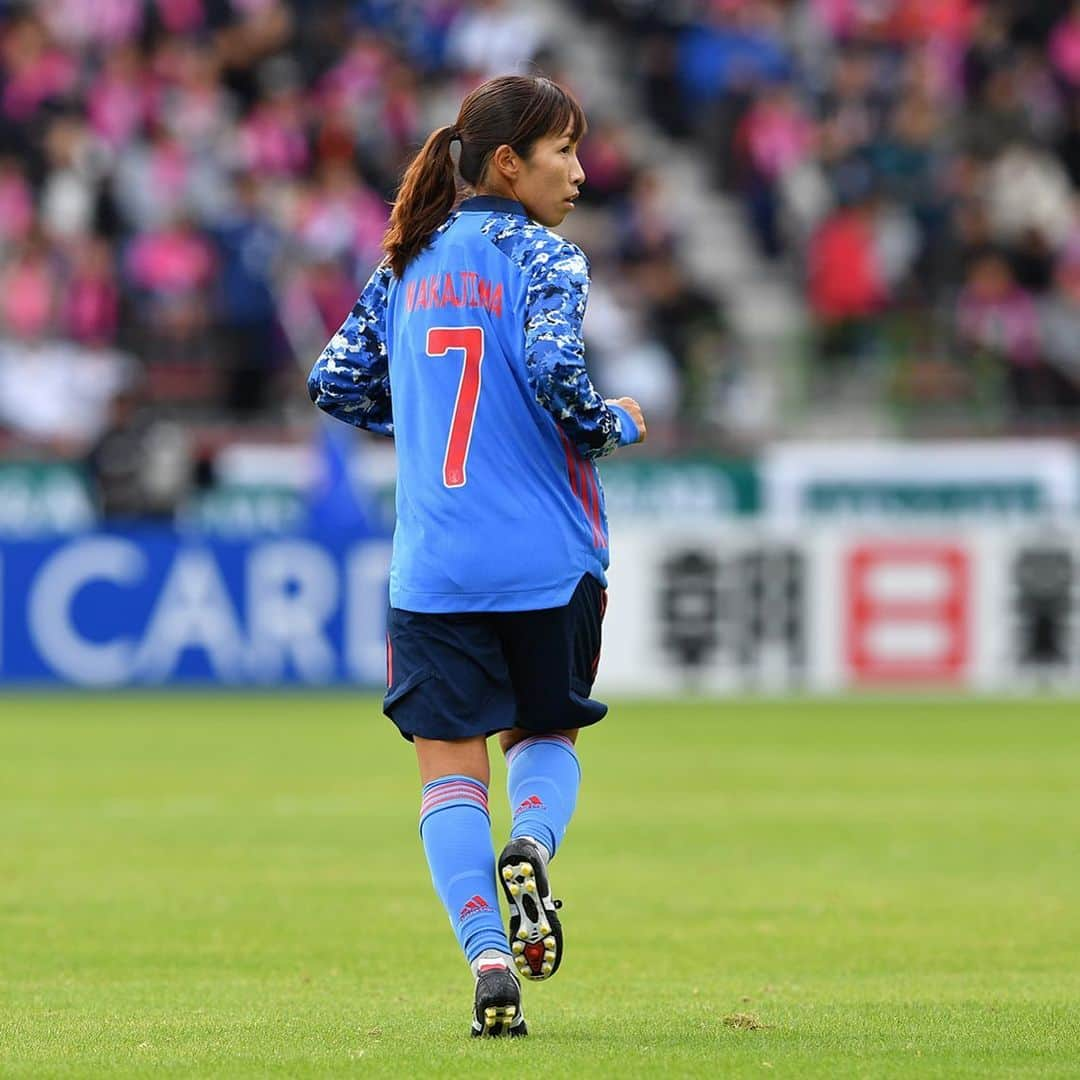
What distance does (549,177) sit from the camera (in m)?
5.72

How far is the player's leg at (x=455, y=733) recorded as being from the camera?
5.53 m

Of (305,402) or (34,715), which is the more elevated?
(305,402)

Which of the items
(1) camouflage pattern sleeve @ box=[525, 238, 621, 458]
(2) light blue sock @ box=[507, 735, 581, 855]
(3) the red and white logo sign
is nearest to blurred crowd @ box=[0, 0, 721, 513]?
(3) the red and white logo sign

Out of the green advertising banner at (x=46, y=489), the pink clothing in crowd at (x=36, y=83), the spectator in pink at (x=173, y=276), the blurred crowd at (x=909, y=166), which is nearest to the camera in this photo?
the green advertising banner at (x=46, y=489)

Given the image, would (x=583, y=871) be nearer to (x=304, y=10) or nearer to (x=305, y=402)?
(x=305, y=402)

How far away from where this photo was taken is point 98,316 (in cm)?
2183

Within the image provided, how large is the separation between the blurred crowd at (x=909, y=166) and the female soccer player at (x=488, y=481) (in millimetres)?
16266

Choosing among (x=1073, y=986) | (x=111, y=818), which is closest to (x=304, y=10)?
(x=111, y=818)

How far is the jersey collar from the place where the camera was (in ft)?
18.8

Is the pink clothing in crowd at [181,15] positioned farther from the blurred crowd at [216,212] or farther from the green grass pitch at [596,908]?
the green grass pitch at [596,908]

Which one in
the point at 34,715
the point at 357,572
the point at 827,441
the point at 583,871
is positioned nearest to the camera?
the point at 583,871

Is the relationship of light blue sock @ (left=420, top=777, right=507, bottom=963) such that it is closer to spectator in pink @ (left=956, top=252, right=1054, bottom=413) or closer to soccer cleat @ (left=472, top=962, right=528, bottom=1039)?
soccer cleat @ (left=472, top=962, right=528, bottom=1039)

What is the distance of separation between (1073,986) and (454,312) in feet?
8.13

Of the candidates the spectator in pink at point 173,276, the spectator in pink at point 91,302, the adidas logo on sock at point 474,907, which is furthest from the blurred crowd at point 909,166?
the adidas logo on sock at point 474,907
